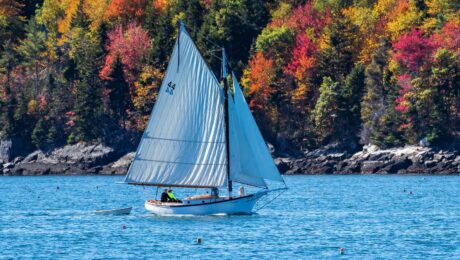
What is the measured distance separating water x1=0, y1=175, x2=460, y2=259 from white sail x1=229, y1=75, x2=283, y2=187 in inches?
113

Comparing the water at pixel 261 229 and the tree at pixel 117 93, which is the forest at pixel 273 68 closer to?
the tree at pixel 117 93

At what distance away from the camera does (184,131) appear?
78.6 m

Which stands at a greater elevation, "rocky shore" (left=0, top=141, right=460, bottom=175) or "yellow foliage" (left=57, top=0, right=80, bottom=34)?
"yellow foliage" (left=57, top=0, right=80, bottom=34)

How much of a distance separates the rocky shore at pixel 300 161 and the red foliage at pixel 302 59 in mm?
11664

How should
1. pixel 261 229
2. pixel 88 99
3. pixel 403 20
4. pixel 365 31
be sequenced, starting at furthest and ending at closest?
pixel 88 99 < pixel 365 31 < pixel 403 20 < pixel 261 229

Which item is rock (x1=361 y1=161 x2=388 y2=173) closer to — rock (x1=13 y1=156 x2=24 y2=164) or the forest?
the forest

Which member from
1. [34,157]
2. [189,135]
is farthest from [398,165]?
[189,135]

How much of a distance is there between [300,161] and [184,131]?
244 feet

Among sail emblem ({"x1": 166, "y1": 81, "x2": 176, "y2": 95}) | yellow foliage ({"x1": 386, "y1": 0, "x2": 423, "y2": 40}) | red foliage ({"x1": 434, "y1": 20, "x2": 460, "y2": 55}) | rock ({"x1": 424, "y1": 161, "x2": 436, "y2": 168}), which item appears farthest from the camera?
yellow foliage ({"x1": 386, "y1": 0, "x2": 423, "y2": 40})

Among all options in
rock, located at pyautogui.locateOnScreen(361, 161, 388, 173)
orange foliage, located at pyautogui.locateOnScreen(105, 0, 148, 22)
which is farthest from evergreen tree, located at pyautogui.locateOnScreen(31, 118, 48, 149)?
rock, located at pyautogui.locateOnScreen(361, 161, 388, 173)

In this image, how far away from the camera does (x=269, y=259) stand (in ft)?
194

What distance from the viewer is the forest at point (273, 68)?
473 feet

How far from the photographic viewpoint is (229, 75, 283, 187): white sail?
76312mm

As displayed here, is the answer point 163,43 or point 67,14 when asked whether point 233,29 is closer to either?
point 163,43
